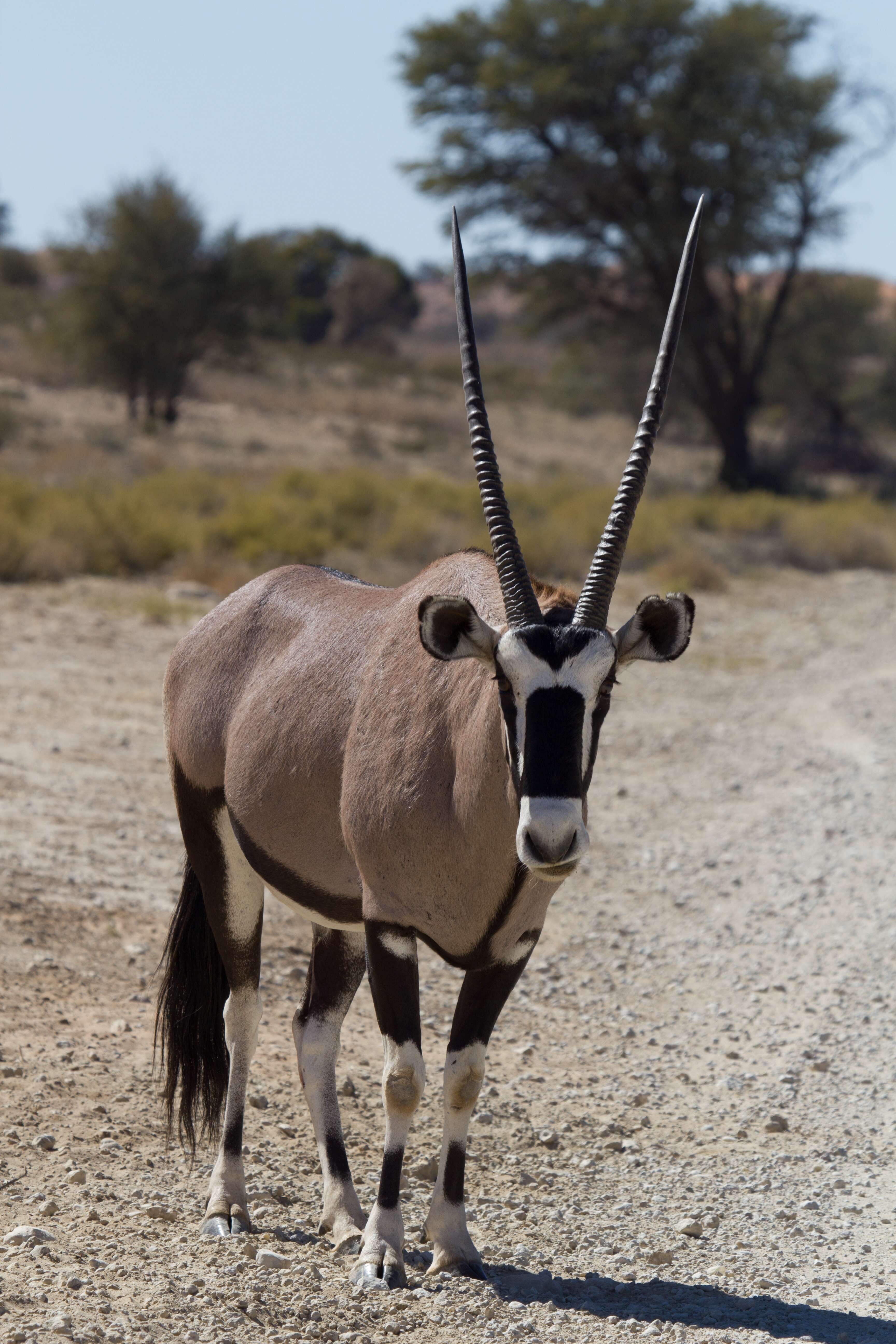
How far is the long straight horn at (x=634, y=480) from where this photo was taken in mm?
3465

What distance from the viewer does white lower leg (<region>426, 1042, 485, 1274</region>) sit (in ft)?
12.7

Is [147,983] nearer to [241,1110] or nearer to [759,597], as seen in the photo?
[241,1110]

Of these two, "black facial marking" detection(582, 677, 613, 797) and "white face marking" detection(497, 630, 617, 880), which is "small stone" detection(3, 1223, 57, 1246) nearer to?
"white face marking" detection(497, 630, 617, 880)

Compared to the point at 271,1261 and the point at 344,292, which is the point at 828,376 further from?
the point at 271,1261

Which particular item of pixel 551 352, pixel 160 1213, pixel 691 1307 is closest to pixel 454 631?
pixel 691 1307

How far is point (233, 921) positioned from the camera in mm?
4469

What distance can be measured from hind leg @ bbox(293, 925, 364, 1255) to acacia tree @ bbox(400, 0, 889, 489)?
26.2 m

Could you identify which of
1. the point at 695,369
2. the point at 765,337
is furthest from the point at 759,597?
the point at 695,369

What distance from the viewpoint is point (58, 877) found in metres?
6.97

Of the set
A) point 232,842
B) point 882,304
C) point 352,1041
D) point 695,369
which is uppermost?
point 882,304

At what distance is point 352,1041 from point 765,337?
27337mm

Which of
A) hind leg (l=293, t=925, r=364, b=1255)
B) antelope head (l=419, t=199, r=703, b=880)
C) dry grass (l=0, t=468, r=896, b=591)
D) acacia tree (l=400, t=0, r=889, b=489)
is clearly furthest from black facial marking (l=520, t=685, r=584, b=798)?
acacia tree (l=400, t=0, r=889, b=489)

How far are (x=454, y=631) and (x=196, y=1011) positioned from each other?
1.97m

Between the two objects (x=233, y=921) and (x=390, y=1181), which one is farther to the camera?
(x=233, y=921)
